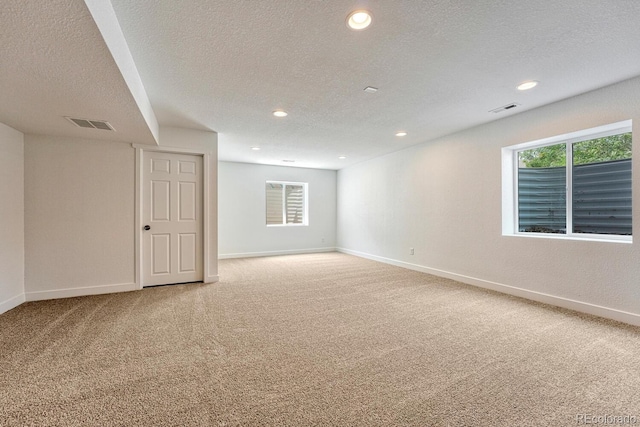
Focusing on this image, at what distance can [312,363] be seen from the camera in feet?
6.64

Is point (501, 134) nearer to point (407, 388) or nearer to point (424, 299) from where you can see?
point (424, 299)

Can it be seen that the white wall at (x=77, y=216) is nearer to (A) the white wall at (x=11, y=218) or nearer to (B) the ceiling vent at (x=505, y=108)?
(A) the white wall at (x=11, y=218)

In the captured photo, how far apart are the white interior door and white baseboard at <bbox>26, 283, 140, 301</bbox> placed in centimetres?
26

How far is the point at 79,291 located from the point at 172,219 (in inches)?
58.0

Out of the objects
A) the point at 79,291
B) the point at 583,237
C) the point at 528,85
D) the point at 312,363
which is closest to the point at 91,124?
the point at 79,291

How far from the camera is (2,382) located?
5.88ft

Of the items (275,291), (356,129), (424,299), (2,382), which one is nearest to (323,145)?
(356,129)

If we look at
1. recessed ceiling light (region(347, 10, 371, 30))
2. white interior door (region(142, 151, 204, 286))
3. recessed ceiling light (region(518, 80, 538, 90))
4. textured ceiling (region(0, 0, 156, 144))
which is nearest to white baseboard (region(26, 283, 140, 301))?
white interior door (region(142, 151, 204, 286))

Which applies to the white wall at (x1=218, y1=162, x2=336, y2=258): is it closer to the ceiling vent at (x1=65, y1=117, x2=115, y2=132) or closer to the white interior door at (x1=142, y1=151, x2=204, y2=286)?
the white interior door at (x1=142, y1=151, x2=204, y2=286)

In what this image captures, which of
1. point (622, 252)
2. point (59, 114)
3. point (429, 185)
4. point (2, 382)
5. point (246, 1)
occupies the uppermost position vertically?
point (246, 1)

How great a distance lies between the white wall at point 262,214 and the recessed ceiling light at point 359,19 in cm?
554

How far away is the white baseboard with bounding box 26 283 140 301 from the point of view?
11.5 feet

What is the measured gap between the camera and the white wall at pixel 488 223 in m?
2.82

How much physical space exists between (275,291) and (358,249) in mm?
3638
